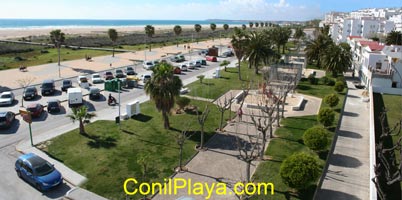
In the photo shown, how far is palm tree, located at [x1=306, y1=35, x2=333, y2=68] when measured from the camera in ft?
202

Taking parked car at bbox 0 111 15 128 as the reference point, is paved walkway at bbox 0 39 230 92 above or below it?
above

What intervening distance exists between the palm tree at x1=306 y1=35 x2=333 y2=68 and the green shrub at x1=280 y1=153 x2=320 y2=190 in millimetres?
47605

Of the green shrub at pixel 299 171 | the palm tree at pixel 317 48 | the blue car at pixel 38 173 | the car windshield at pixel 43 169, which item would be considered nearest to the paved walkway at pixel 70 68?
the blue car at pixel 38 173

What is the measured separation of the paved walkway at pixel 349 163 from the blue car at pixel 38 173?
14954mm

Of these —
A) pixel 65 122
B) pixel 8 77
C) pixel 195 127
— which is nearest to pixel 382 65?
pixel 195 127

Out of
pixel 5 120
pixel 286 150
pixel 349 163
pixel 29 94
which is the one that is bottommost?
pixel 349 163

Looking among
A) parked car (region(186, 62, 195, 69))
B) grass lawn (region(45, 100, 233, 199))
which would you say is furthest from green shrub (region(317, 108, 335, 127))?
parked car (region(186, 62, 195, 69))

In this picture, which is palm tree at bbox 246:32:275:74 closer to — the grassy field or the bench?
the bench

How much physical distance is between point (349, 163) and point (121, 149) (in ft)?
52.7

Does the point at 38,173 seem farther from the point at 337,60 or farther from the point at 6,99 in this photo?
the point at 337,60

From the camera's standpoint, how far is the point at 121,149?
2353 cm

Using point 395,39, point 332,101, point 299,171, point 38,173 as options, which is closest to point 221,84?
point 332,101

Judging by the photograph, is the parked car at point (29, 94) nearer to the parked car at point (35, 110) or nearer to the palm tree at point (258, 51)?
the parked car at point (35, 110)

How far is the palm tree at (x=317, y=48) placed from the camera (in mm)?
61500
